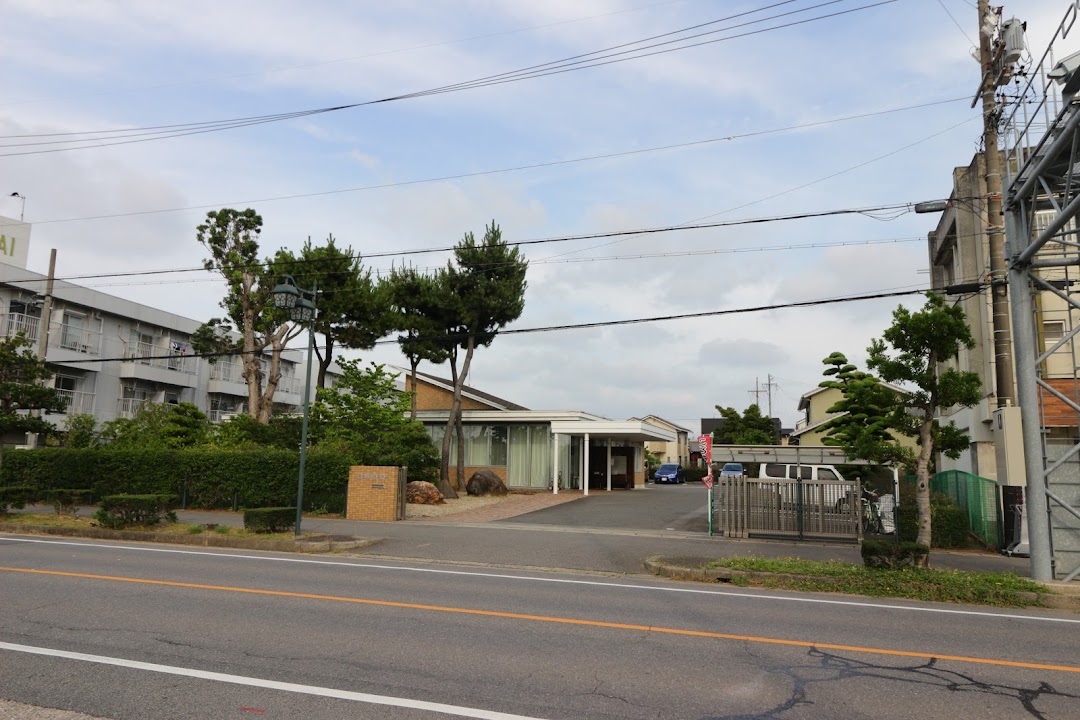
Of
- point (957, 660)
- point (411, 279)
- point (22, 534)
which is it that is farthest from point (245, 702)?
point (411, 279)

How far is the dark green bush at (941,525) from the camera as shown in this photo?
16734mm

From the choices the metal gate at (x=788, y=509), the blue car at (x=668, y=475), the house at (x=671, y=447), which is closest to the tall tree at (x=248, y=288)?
the metal gate at (x=788, y=509)

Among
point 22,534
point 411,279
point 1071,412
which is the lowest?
point 22,534

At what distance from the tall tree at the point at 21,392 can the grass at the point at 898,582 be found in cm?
2338

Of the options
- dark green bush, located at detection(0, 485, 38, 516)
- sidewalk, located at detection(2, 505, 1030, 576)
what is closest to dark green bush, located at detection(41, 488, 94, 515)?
dark green bush, located at detection(0, 485, 38, 516)

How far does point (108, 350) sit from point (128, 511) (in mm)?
25522

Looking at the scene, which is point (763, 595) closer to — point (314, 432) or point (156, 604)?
point (156, 604)

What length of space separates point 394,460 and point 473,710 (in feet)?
72.3

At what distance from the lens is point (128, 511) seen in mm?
16859

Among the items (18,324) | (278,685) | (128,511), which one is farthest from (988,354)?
(18,324)

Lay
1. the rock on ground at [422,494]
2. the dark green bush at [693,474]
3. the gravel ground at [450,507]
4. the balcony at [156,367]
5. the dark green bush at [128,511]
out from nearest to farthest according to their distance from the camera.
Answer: the dark green bush at [128,511], the gravel ground at [450,507], the rock on ground at [422,494], the balcony at [156,367], the dark green bush at [693,474]

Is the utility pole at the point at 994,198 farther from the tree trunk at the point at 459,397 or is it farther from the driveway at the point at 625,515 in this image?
the tree trunk at the point at 459,397

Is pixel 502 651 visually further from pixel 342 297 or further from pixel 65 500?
pixel 342 297

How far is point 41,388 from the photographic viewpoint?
→ 79.9ft
